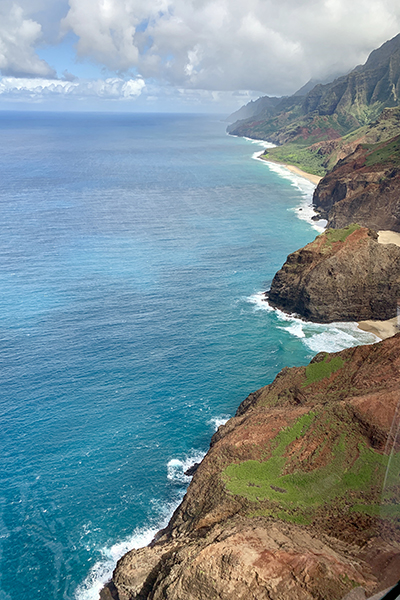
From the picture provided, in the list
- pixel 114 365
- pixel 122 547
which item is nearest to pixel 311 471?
pixel 122 547

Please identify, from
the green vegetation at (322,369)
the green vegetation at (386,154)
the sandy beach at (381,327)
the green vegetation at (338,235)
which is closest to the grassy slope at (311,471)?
the green vegetation at (322,369)

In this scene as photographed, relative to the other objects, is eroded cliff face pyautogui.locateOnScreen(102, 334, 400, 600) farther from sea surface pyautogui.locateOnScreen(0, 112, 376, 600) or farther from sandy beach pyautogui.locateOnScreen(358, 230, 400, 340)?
sandy beach pyautogui.locateOnScreen(358, 230, 400, 340)

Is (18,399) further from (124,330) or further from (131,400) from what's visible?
(124,330)

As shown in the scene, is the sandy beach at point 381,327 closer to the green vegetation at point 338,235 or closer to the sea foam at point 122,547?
the green vegetation at point 338,235

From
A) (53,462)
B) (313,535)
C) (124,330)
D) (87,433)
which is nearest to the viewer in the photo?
(313,535)

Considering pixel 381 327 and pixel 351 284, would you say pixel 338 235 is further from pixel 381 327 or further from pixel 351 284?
pixel 381 327

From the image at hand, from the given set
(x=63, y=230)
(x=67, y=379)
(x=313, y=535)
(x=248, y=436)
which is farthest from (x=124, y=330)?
(x=63, y=230)
